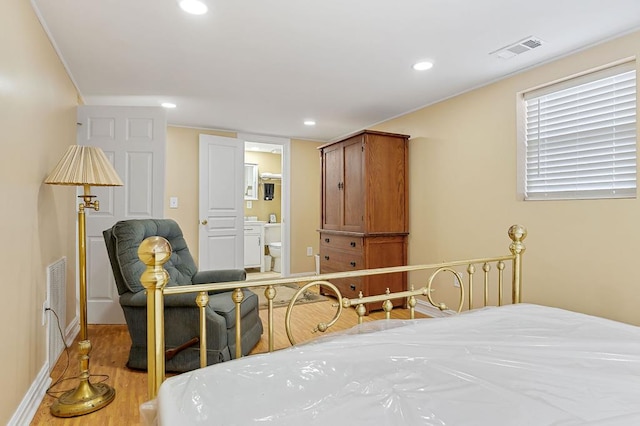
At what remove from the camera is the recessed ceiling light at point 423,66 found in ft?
8.81

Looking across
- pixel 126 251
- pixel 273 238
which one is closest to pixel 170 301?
pixel 126 251

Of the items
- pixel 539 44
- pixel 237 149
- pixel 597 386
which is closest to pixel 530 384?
pixel 597 386

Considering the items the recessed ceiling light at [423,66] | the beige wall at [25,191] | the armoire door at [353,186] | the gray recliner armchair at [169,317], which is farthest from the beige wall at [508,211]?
the beige wall at [25,191]

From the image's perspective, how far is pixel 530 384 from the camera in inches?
37.3

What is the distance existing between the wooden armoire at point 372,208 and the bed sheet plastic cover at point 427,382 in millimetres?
2435

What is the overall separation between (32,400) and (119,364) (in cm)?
61

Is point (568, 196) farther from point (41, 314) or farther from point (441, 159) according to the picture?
point (41, 314)

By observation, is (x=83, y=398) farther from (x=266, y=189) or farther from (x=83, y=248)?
(x=266, y=189)

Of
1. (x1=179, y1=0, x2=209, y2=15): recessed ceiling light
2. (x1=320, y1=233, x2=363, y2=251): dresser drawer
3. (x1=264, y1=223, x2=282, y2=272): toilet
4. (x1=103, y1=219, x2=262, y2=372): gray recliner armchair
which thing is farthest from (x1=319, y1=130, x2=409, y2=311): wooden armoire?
(x1=264, y1=223, x2=282, y2=272): toilet

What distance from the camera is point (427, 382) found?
3.17 feet

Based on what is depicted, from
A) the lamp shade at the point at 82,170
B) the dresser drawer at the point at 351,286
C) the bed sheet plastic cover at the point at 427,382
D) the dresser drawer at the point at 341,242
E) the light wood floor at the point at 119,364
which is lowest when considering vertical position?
the light wood floor at the point at 119,364

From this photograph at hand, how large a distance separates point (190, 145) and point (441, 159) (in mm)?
3179

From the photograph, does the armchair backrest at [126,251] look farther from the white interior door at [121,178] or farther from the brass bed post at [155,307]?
the brass bed post at [155,307]

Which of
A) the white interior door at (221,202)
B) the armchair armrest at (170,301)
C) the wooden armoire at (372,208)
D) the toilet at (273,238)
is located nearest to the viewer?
the armchair armrest at (170,301)
